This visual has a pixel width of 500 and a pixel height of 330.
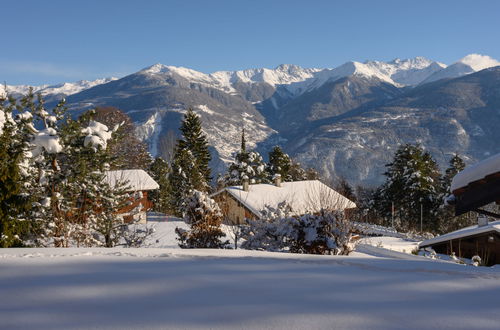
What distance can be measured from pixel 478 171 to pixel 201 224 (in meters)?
5.41

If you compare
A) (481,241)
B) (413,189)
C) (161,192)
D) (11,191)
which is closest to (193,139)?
(161,192)

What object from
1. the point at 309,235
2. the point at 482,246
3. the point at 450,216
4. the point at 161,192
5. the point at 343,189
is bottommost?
the point at 450,216

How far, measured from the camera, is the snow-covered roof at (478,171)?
661 cm

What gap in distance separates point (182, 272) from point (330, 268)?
1579mm

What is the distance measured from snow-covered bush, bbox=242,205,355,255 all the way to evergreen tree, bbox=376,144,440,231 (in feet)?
97.9

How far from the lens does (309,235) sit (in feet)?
24.3

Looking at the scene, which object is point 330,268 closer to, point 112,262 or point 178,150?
point 112,262

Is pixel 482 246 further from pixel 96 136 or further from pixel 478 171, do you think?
pixel 96 136

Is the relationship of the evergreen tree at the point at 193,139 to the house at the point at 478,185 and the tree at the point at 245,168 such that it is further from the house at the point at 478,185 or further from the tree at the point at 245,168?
the house at the point at 478,185

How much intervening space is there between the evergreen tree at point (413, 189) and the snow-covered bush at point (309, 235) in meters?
29.8

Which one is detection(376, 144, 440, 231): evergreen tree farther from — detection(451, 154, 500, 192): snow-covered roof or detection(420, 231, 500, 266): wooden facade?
detection(451, 154, 500, 192): snow-covered roof

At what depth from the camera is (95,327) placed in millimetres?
2383

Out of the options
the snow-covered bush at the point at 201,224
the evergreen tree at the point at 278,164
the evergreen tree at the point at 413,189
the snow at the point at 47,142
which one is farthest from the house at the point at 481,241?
the evergreen tree at the point at 278,164

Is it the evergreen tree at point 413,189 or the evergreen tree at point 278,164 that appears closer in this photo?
the evergreen tree at point 413,189
